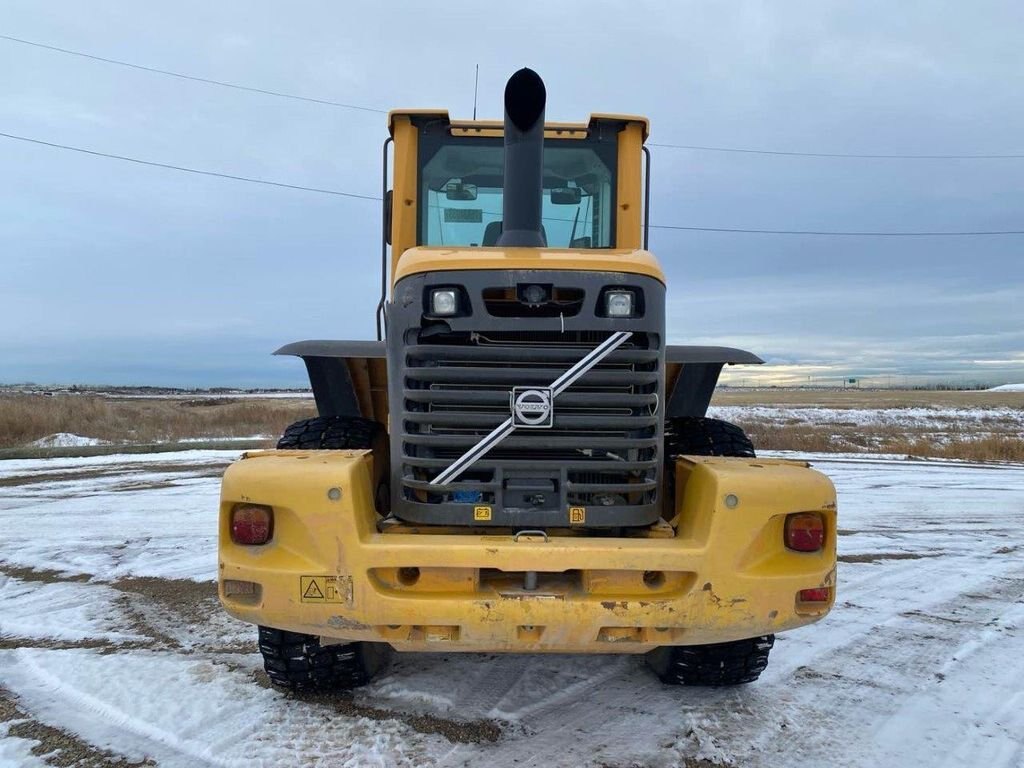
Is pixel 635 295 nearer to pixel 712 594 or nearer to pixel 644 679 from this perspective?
pixel 712 594

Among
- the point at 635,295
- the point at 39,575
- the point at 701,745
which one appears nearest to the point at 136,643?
the point at 39,575

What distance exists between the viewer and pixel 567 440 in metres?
2.77

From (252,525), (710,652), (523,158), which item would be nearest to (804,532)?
(710,652)

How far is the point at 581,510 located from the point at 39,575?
15.5ft

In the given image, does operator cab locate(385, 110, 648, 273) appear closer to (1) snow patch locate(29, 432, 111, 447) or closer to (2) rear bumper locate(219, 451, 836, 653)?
(2) rear bumper locate(219, 451, 836, 653)

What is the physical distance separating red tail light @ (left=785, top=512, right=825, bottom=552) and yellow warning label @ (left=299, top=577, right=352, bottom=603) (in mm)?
1669

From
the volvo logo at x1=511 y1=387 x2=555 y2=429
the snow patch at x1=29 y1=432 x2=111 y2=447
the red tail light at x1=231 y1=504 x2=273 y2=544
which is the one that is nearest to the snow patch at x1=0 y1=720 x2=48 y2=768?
the red tail light at x1=231 y1=504 x2=273 y2=544

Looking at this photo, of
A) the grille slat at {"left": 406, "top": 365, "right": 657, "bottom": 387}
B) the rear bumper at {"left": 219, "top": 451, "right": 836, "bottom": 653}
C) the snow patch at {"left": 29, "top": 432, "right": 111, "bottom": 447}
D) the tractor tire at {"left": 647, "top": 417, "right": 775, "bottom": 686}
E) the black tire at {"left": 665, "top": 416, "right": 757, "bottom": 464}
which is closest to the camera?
the rear bumper at {"left": 219, "top": 451, "right": 836, "bottom": 653}

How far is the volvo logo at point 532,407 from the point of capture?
8.87 feet

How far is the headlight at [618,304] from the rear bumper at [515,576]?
2.39ft

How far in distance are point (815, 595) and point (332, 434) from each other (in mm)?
2221

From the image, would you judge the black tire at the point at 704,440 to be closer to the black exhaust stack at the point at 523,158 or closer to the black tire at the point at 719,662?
the black tire at the point at 719,662

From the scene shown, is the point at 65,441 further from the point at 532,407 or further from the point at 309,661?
the point at 532,407

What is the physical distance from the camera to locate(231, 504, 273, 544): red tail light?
8.67 ft
